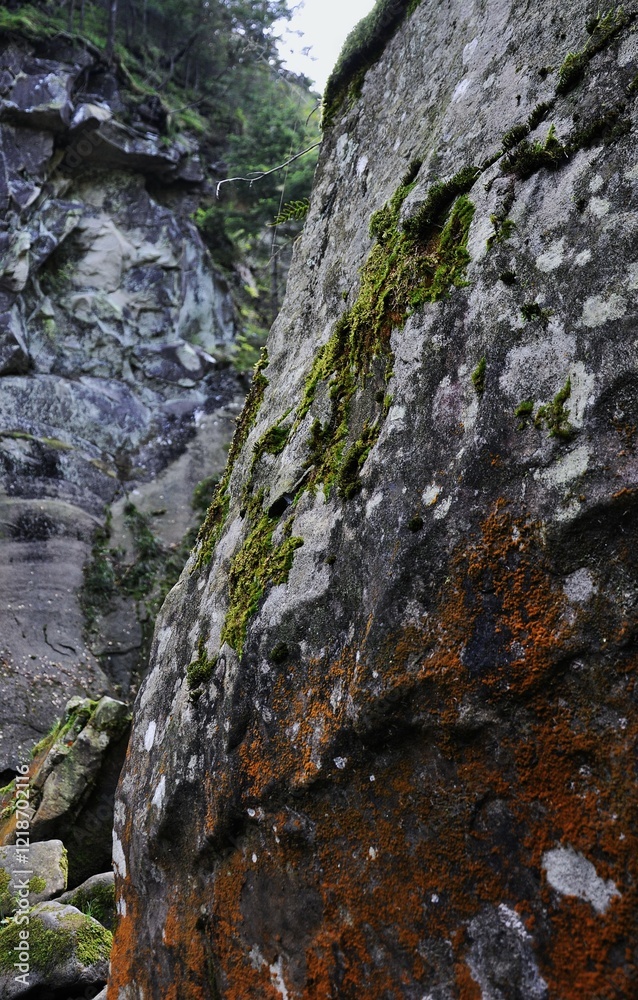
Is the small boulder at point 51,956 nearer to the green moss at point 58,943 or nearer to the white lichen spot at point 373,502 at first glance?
the green moss at point 58,943

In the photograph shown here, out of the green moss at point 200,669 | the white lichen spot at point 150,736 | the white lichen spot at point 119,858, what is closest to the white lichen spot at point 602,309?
the green moss at point 200,669

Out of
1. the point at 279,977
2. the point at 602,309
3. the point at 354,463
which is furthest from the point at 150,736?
the point at 602,309

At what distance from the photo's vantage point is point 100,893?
17.4ft

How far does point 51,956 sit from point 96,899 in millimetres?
959

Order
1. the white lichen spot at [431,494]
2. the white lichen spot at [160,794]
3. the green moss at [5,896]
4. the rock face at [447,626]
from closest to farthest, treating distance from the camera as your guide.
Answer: the rock face at [447,626]
the white lichen spot at [431,494]
the white lichen spot at [160,794]
the green moss at [5,896]

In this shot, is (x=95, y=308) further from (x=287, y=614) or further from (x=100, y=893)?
(x=287, y=614)

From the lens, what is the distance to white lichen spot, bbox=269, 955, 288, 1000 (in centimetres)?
219

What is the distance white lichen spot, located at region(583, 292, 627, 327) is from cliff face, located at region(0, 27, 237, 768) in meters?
11.1

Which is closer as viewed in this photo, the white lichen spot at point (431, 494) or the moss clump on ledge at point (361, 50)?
the white lichen spot at point (431, 494)

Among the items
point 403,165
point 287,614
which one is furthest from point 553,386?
point 403,165

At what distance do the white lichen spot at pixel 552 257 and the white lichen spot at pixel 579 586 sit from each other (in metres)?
1.08

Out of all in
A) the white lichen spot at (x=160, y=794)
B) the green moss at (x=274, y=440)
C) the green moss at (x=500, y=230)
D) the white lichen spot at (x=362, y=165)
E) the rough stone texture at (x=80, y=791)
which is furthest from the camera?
the rough stone texture at (x=80, y=791)

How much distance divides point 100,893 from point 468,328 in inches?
210

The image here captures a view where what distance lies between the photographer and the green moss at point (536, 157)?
92.7 inches
